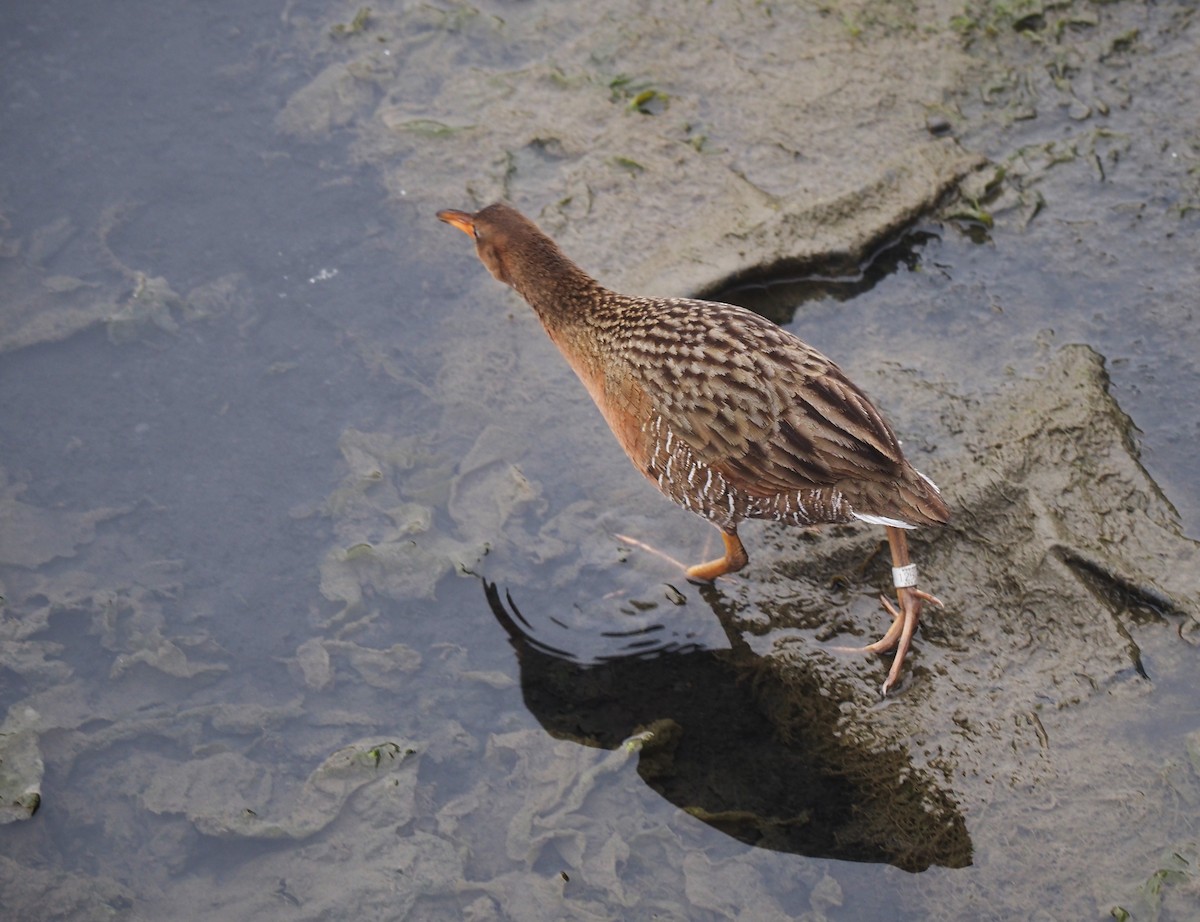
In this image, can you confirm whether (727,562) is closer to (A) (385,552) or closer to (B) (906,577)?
(B) (906,577)

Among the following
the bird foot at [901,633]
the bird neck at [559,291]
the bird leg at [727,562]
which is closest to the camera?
the bird foot at [901,633]

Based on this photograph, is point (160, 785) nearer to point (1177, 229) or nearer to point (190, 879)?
point (190, 879)

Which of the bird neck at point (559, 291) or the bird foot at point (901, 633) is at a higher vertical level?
the bird neck at point (559, 291)

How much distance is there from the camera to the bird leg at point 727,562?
12.7ft

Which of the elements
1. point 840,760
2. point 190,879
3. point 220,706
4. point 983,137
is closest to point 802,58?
point 983,137

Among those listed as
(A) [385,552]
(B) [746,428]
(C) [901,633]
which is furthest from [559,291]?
(C) [901,633]

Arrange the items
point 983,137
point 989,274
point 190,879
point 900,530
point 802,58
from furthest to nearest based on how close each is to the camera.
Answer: point 802,58 < point 983,137 < point 989,274 < point 900,530 < point 190,879

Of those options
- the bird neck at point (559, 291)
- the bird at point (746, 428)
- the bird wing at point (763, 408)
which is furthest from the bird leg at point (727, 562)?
the bird neck at point (559, 291)

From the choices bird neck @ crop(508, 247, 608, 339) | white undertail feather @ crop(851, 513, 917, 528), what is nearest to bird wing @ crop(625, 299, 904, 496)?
white undertail feather @ crop(851, 513, 917, 528)

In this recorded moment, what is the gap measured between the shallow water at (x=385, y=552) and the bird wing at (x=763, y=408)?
0.71m

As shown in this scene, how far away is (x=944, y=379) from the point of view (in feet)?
14.1

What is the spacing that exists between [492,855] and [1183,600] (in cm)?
229

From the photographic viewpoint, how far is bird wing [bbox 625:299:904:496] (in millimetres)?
3451

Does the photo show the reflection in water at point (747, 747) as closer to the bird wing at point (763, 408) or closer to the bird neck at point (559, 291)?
the bird wing at point (763, 408)
